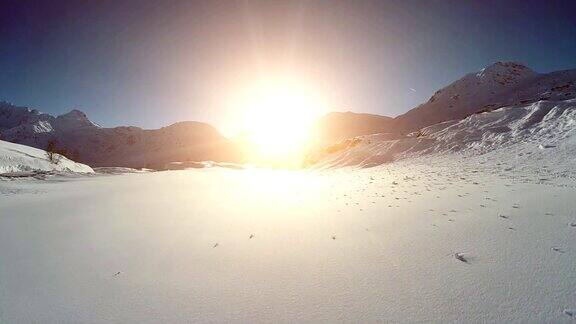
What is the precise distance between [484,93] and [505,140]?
119m

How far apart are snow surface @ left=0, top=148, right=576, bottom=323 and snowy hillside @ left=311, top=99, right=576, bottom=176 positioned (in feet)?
23.6

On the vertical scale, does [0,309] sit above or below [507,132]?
below

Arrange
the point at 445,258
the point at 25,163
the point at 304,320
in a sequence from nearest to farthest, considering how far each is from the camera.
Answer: the point at 304,320
the point at 445,258
the point at 25,163

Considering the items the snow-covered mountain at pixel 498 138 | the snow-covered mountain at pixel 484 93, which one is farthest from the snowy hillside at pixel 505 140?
the snow-covered mountain at pixel 484 93

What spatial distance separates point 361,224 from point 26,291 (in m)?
5.84

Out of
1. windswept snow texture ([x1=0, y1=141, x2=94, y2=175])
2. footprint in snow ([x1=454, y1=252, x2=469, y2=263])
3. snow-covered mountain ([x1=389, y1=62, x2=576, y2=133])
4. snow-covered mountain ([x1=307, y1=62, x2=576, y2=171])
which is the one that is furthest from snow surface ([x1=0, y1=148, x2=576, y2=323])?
snow-covered mountain ([x1=389, y1=62, x2=576, y2=133])

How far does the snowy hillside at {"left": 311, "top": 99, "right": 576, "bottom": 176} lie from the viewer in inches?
590

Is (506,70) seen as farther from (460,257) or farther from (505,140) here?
(460,257)

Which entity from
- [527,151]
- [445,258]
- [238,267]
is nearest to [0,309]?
[238,267]

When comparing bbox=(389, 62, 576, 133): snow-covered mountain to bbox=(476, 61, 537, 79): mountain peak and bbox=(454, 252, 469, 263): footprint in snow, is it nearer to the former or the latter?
bbox=(476, 61, 537, 79): mountain peak

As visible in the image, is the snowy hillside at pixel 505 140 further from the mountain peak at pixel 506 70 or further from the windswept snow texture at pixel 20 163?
the mountain peak at pixel 506 70

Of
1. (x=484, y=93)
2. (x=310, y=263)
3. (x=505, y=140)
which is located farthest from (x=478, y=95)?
(x=310, y=263)

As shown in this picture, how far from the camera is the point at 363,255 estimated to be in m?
4.69

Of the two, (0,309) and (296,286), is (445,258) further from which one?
(0,309)
